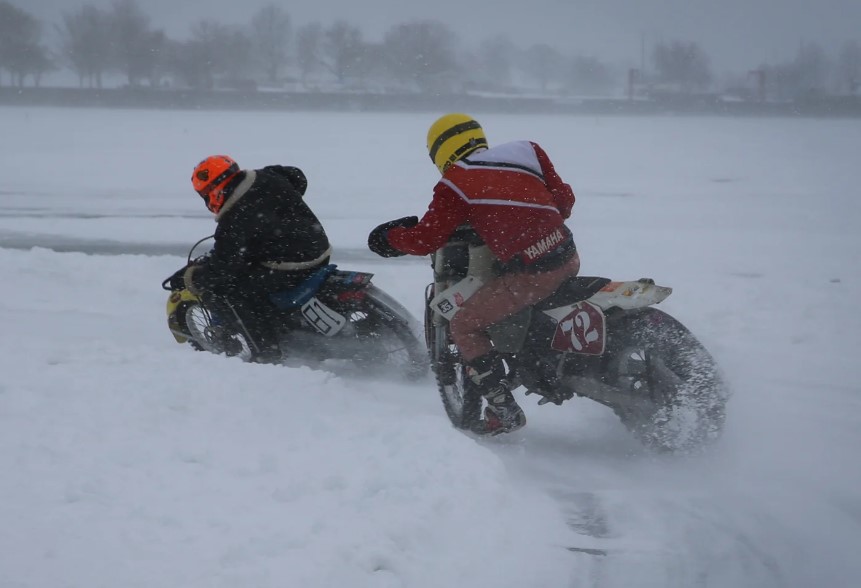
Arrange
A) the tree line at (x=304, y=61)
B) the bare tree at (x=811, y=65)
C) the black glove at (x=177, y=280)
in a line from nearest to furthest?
the black glove at (x=177, y=280) → the tree line at (x=304, y=61) → the bare tree at (x=811, y=65)

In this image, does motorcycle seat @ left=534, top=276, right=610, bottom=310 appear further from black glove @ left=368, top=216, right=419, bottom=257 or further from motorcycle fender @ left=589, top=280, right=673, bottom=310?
black glove @ left=368, top=216, right=419, bottom=257

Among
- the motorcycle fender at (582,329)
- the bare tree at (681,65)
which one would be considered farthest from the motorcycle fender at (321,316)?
the bare tree at (681,65)

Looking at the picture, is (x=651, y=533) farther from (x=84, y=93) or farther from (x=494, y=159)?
(x=84, y=93)

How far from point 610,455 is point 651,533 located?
1.01 metres

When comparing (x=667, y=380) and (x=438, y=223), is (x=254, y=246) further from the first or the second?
(x=667, y=380)

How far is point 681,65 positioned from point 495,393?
287 ft

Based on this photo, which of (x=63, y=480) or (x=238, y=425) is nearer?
(x=63, y=480)

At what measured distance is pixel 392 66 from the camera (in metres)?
88.1

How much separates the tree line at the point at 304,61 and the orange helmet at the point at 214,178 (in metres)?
58.1

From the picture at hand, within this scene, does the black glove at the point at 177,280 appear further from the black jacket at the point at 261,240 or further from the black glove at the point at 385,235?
the black glove at the point at 385,235

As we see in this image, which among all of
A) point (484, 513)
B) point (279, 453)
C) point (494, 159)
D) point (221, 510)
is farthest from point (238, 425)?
point (494, 159)

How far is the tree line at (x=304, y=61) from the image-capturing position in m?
75.0

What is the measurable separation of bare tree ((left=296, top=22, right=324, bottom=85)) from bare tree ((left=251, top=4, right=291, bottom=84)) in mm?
2612

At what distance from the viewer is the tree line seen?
75.0 m
